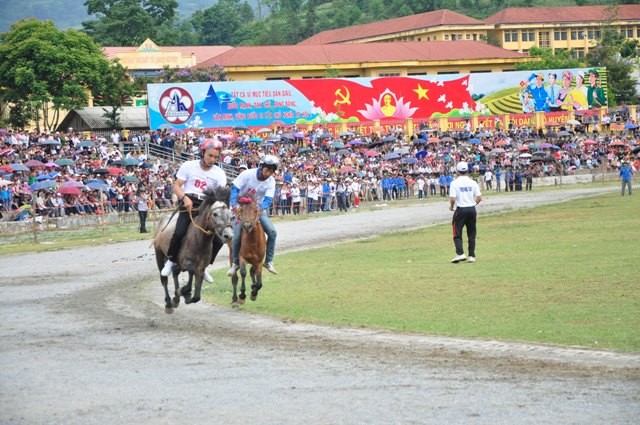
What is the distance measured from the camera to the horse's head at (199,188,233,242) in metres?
14.8

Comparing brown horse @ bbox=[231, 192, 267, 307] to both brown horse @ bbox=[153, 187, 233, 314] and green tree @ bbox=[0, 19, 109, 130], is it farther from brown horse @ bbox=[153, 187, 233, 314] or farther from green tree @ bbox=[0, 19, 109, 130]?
green tree @ bbox=[0, 19, 109, 130]

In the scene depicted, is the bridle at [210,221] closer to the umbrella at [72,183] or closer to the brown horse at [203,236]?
the brown horse at [203,236]

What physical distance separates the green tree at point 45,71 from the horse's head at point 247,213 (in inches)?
2453

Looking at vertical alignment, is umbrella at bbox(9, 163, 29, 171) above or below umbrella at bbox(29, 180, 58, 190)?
above

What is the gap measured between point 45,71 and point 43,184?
39414 mm

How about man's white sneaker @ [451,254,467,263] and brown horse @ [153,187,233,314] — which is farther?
man's white sneaker @ [451,254,467,263]

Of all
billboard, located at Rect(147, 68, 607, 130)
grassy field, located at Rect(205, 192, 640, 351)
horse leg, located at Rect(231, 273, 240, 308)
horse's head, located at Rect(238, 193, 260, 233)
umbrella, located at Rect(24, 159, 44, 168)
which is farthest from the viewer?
billboard, located at Rect(147, 68, 607, 130)

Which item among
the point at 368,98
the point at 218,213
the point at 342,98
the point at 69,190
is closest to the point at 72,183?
the point at 69,190

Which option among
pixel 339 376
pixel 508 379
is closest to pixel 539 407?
pixel 508 379

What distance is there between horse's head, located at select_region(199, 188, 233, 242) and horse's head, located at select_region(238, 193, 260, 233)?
0.35m

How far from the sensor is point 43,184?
135 feet

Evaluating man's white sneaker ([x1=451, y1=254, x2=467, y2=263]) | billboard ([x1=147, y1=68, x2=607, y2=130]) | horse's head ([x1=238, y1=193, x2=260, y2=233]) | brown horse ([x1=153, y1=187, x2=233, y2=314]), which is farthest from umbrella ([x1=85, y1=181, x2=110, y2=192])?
horse's head ([x1=238, y1=193, x2=260, y2=233])

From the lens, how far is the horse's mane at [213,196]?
15367 millimetres

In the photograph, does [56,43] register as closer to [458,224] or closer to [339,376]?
[458,224]
